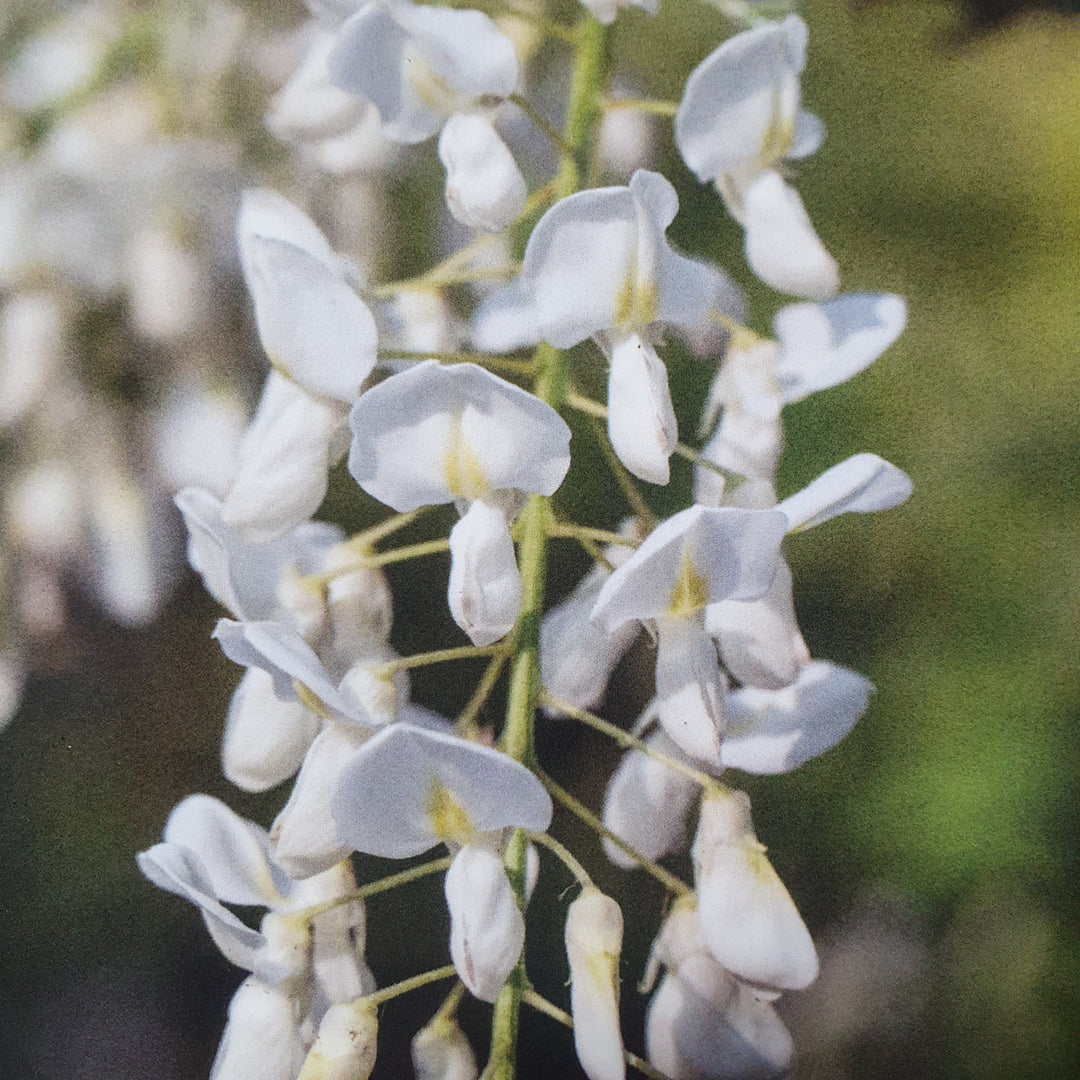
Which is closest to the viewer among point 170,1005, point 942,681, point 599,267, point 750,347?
point 599,267

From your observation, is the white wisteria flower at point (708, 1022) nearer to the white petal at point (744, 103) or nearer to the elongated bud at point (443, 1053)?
the elongated bud at point (443, 1053)

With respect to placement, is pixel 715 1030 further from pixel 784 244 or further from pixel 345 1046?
pixel 784 244

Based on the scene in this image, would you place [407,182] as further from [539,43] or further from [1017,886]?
[1017,886]

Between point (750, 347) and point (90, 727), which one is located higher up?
point (750, 347)

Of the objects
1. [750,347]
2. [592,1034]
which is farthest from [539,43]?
[592,1034]

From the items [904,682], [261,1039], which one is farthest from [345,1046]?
[904,682]

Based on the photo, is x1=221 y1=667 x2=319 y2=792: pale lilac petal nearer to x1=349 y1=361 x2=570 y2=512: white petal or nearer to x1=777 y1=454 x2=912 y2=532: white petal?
x1=349 y1=361 x2=570 y2=512: white petal
